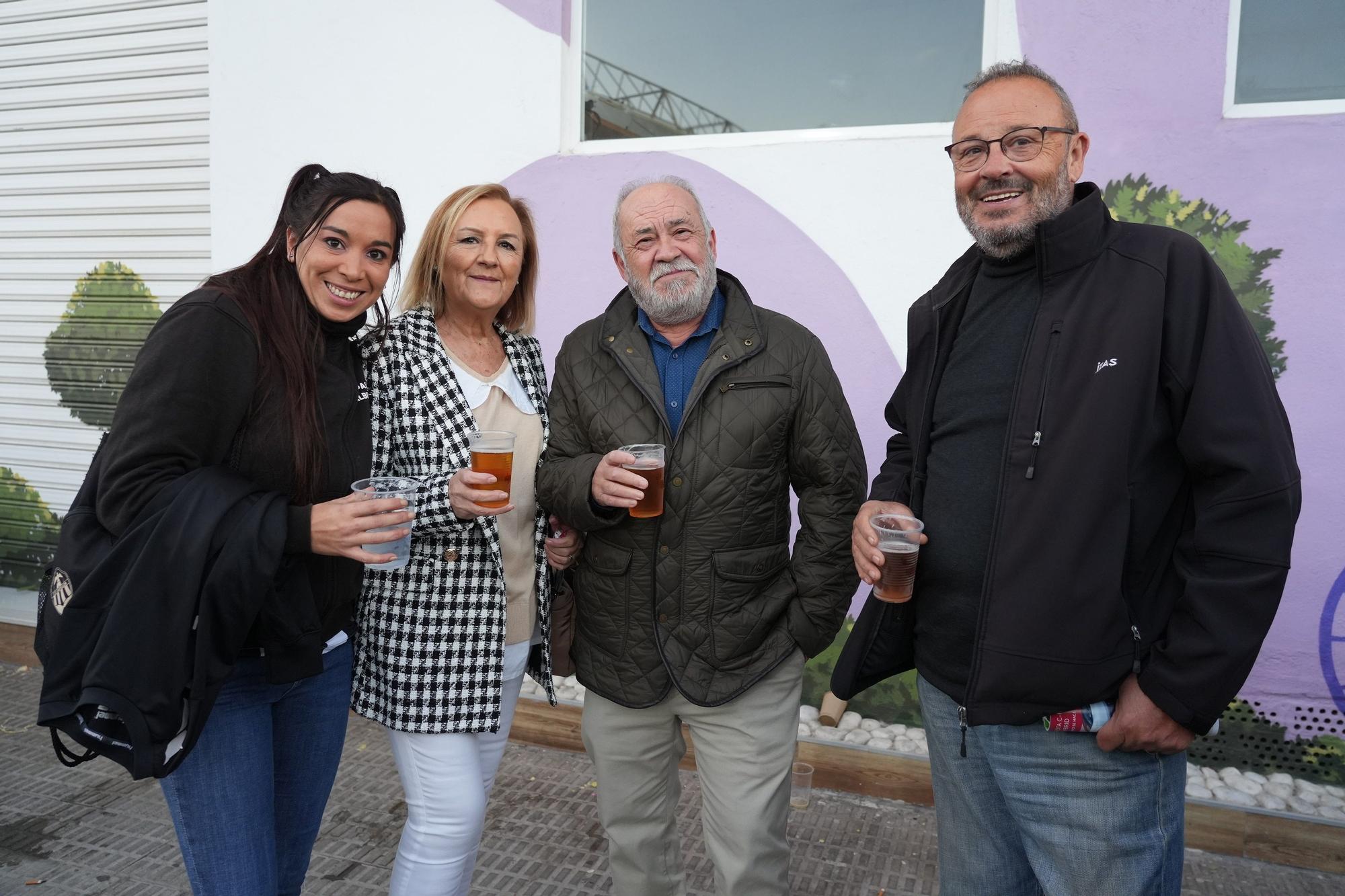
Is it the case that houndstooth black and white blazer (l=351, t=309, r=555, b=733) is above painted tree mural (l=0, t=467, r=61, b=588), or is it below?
above

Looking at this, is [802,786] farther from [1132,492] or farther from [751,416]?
[1132,492]

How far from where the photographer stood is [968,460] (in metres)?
1.93

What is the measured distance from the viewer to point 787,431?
238 centimetres

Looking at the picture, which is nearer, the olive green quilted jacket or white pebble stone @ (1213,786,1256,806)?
the olive green quilted jacket

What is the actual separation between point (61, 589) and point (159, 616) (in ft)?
0.90

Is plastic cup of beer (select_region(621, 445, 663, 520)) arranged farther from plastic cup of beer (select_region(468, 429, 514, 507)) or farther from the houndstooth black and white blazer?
the houndstooth black and white blazer

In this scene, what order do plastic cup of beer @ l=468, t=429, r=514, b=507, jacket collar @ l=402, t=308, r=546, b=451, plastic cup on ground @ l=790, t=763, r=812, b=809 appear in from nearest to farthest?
plastic cup of beer @ l=468, t=429, r=514, b=507 < jacket collar @ l=402, t=308, r=546, b=451 < plastic cup on ground @ l=790, t=763, r=812, b=809

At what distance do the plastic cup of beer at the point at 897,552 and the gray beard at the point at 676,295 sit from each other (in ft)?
2.67

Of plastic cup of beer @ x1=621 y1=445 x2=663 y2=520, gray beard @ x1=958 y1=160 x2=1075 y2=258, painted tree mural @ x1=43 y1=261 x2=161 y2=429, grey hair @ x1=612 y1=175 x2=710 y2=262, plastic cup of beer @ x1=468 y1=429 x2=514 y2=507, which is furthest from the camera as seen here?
painted tree mural @ x1=43 y1=261 x2=161 y2=429

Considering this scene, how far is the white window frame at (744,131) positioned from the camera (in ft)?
12.0

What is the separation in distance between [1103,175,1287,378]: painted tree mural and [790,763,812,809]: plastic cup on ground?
8.01 feet

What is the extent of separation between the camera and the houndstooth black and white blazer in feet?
7.30

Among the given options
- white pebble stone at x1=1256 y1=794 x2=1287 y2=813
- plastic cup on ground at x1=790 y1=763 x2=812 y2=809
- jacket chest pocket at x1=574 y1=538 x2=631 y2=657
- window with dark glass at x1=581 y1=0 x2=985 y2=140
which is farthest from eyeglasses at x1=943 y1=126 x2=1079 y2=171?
white pebble stone at x1=1256 y1=794 x2=1287 y2=813

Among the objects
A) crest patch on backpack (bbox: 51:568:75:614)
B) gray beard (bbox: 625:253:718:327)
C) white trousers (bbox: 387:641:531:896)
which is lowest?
white trousers (bbox: 387:641:531:896)
